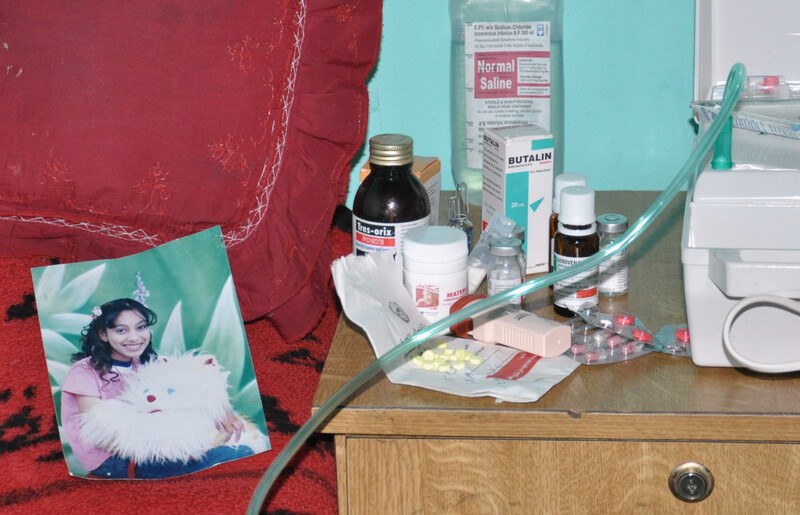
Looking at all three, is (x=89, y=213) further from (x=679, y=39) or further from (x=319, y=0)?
(x=679, y=39)

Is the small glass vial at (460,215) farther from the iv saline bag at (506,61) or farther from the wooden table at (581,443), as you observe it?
the wooden table at (581,443)

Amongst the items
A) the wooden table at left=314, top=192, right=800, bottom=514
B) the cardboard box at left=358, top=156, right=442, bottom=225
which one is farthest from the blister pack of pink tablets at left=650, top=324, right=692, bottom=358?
the cardboard box at left=358, top=156, right=442, bottom=225

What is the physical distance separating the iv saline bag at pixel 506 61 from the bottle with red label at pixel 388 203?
22 centimetres

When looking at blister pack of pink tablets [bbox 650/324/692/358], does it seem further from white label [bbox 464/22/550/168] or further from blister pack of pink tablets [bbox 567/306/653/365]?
white label [bbox 464/22/550/168]

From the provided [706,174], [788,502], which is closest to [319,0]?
[706,174]

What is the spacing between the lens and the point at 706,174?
0.55 m

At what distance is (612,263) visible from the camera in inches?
27.5

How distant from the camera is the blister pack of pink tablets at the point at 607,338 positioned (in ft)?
2.00

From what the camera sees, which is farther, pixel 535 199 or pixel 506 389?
pixel 535 199

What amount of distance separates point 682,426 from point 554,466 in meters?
0.09

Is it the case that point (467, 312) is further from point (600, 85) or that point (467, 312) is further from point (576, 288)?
point (600, 85)

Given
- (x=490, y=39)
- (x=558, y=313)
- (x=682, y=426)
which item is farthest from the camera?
(x=490, y=39)

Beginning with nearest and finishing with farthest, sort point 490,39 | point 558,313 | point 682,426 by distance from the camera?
point 682,426, point 558,313, point 490,39

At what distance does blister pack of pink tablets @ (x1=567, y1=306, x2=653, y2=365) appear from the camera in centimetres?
61
